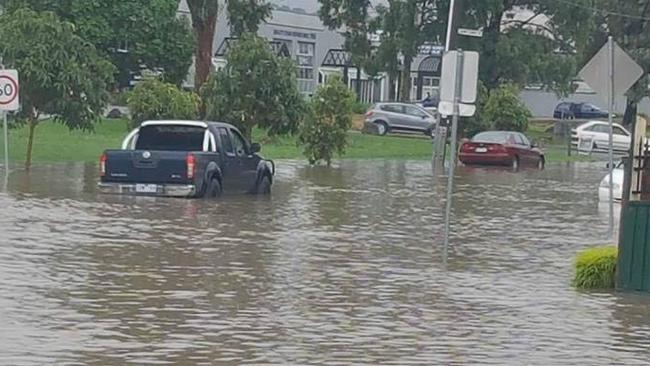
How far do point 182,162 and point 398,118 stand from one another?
39658 mm

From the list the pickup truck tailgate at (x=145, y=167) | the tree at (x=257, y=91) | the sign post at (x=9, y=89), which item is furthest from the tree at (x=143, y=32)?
the pickup truck tailgate at (x=145, y=167)

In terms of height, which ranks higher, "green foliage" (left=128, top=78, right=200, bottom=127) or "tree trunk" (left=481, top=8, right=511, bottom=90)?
"tree trunk" (left=481, top=8, right=511, bottom=90)

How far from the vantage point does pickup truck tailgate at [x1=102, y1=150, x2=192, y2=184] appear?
2591 cm

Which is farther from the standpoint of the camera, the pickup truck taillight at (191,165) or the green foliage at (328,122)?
the green foliage at (328,122)

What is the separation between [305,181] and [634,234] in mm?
20211

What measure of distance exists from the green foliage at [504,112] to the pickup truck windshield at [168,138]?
3114 cm

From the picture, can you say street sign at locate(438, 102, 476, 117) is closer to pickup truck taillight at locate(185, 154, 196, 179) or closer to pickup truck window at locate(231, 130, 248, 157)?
pickup truck taillight at locate(185, 154, 196, 179)

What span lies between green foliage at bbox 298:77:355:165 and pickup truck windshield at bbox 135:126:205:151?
14.4 metres

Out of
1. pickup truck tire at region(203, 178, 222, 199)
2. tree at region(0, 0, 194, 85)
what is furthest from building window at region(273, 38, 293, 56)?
pickup truck tire at region(203, 178, 222, 199)

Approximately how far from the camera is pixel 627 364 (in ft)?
37.1

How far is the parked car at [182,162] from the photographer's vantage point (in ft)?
85.4

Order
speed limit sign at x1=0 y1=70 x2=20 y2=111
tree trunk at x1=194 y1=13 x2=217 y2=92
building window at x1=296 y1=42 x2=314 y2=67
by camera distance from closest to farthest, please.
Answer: speed limit sign at x1=0 y1=70 x2=20 y2=111 → tree trunk at x1=194 y1=13 x2=217 y2=92 → building window at x1=296 y1=42 x2=314 y2=67

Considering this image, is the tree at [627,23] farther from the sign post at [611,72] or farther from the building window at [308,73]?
the sign post at [611,72]

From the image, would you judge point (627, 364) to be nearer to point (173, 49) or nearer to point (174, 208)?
point (174, 208)
